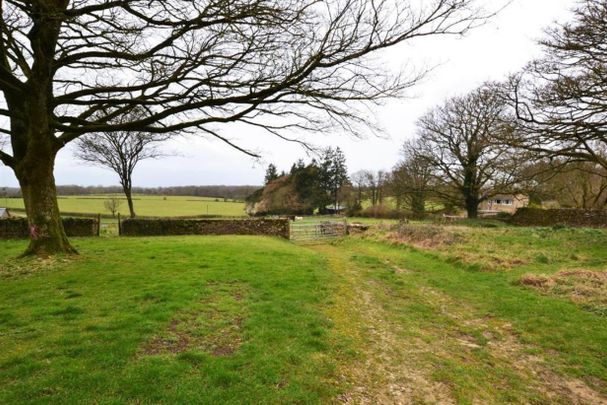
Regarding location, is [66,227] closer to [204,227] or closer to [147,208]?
[204,227]

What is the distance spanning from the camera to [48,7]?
250 inches

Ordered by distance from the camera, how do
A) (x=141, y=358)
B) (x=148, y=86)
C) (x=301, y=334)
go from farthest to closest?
(x=148, y=86)
(x=301, y=334)
(x=141, y=358)

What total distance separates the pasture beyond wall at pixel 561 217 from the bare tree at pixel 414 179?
7.90m

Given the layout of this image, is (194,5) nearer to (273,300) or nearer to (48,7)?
(48,7)

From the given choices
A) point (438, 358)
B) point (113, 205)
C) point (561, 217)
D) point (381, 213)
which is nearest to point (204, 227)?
point (438, 358)

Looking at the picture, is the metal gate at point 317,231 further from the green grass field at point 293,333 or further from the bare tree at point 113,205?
the bare tree at point 113,205

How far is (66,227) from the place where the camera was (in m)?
19.1

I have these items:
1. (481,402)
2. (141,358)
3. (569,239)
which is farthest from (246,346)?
(569,239)

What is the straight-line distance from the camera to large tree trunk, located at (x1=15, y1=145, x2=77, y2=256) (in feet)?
31.6

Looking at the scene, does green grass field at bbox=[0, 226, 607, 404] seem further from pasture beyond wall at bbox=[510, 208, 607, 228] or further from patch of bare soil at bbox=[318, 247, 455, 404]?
pasture beyond wall at bbox=[510, 208, 607, 228]

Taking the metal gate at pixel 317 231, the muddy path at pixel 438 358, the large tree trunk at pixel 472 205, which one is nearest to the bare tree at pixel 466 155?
the large tree trunk at pixel 472 205

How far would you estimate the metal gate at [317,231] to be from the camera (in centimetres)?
2356

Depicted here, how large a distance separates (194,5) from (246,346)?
6385mm

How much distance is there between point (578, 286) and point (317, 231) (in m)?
17.0
